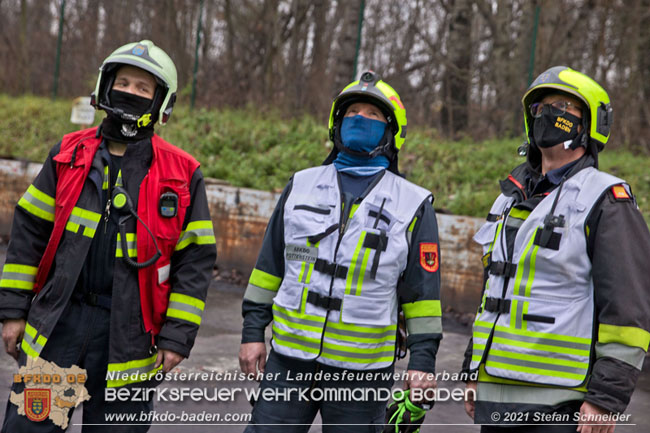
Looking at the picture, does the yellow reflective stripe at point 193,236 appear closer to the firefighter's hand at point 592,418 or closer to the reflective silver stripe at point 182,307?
the reflective silver stripe at point 182,307

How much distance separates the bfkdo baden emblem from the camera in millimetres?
3209

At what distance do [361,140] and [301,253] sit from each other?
2.13ft

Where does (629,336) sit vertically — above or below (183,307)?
above

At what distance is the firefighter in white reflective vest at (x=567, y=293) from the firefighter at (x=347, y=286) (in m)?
0.33

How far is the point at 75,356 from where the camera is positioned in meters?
3.27

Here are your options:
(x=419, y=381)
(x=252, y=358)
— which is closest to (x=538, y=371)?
(x=419, y=381)

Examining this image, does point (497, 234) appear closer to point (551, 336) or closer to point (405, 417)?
point (551, 336)

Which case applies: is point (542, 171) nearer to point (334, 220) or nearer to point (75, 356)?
point (334, 220)

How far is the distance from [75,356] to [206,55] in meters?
13.0

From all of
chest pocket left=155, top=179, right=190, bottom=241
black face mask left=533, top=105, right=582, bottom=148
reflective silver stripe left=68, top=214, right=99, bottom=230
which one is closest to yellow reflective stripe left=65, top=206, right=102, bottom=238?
reflective silver stripe left=68, top=214, right=99, bottom=230

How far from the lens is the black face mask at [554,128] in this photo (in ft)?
10.7

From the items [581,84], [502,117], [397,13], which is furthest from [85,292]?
[397,13]

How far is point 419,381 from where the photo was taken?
324cm

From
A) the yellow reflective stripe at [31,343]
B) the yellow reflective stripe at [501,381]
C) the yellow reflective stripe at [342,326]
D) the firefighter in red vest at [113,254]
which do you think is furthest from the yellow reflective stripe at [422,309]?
the yellow reflective stripe at [31,343]
